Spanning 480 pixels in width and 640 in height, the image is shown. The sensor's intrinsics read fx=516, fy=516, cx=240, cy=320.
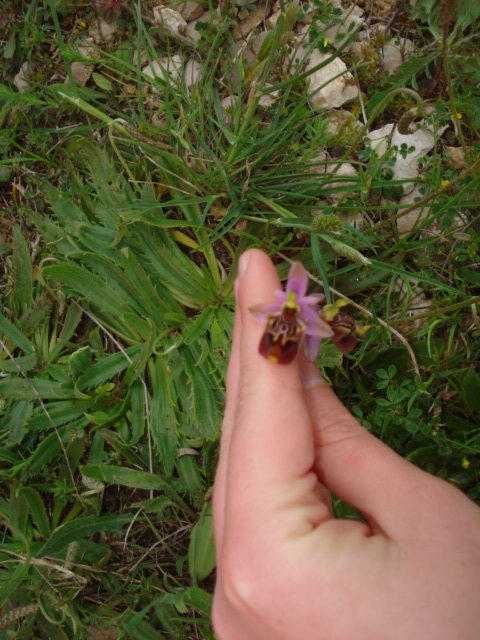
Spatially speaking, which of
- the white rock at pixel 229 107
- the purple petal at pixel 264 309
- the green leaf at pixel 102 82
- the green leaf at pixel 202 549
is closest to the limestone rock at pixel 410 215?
the white rock at pixel 229 107

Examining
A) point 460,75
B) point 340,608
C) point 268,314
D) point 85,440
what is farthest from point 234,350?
point 460,75

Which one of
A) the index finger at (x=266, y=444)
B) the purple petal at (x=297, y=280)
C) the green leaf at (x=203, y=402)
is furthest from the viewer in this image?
the green leaf at (x=203, y=402)

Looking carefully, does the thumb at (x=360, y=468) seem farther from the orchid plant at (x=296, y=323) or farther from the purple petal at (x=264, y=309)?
the purple petal at (x=264, y=309)

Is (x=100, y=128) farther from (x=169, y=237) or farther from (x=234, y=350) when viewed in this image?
(x=234, y=350)

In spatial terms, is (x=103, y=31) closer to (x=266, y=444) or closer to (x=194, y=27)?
(x=194, y=27)

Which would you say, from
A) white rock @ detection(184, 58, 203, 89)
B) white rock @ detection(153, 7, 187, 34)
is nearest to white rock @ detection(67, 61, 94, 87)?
white rock @ detection(153, 7, 187, 34)

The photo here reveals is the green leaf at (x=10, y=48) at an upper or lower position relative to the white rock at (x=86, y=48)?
lower
